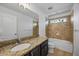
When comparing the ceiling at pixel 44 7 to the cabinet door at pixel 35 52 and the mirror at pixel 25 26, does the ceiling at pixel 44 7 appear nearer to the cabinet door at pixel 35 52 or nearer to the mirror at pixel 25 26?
the mirror at pixel 25 26

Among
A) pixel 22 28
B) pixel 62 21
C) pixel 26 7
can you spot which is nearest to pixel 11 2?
pixel 26 7

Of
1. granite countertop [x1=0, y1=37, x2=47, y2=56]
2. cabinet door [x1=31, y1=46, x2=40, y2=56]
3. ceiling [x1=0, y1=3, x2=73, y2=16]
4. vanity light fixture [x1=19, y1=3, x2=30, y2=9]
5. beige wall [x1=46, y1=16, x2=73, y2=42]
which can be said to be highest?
vanity light fixture [x1=19, y1=3, x2=30, y2=9]

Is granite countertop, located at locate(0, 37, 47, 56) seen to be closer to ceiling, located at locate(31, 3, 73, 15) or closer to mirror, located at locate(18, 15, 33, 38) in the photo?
mirror, located at locate(18, 15, 33, 38)

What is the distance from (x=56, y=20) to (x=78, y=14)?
33cm

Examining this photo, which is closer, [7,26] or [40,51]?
[7,26]

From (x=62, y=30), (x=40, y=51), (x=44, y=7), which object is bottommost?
(x=40, y=51)

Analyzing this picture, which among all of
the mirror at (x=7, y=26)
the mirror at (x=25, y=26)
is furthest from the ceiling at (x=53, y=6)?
the mirror at (x=7, y=26)

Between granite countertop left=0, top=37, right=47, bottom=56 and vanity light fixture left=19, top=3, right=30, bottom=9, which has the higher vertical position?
vanity light fixture left=19, top=3, right=30, bottom=9

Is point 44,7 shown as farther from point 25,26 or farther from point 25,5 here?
point 25,26

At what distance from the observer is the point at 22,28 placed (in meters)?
1.32

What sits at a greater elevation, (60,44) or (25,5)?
(25,5)

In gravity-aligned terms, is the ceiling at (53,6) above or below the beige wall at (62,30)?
above

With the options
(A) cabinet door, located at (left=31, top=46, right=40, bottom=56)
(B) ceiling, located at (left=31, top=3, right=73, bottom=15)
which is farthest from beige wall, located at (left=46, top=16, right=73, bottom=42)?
(A) cabinet door, located at (left=31, top=46, right=40, bottom=56)

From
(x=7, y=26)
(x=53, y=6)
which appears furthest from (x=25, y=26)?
(x=53, y=6)
